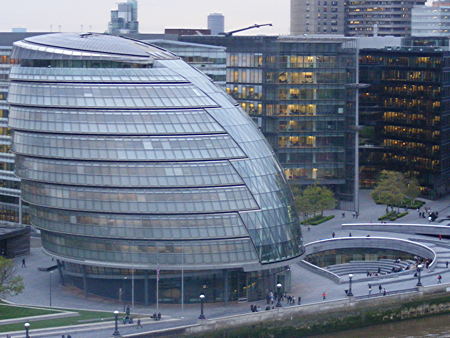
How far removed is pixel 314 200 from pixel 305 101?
63.5ft

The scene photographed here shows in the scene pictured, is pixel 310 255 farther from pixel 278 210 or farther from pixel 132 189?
pixel 132 189

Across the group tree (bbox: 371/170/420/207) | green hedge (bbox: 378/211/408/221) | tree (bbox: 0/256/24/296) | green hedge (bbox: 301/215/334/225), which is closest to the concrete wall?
tree (bbox: 0/256/24/296)

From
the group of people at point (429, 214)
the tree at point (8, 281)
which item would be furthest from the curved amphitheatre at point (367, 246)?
the tree at point (8, 281)

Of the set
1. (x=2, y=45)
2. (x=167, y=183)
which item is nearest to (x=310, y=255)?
(x=167, y=183)

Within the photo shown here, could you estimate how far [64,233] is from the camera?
133 m

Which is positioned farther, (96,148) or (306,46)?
(306,46)

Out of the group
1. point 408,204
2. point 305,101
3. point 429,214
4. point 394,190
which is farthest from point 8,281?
point 408,204

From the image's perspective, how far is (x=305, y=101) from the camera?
7653 inches

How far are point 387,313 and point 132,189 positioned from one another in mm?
29318

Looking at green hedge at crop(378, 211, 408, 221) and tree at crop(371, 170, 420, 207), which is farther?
tree at crop(371, 170, 420, 207)

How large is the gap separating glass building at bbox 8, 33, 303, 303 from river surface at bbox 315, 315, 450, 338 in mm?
9662

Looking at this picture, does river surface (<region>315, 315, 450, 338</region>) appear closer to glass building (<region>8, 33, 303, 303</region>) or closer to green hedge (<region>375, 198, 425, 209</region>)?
glass building (<region>8, 33, 303, 303</region>)

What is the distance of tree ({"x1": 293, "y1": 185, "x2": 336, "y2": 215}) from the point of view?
17850 cm

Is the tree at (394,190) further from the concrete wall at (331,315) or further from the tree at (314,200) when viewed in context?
the concrete wall at (331,315)
